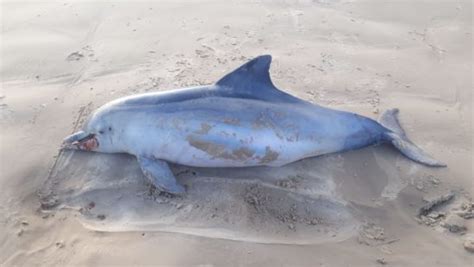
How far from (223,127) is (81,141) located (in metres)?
1.85

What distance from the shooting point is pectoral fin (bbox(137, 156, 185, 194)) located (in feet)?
18.2

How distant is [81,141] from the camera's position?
20.4 feet

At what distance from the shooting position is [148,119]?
579cm

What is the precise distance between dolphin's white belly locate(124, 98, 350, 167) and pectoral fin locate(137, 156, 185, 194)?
103 mm

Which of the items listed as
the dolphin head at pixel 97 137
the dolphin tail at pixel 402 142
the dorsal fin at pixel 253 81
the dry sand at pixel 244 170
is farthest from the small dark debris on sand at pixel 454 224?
the dolphin head at pixel 97 137

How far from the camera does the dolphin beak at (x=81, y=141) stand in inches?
243

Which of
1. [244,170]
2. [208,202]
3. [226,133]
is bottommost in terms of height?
[208,202]

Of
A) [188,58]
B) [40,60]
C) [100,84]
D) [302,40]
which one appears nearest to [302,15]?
[302,40]

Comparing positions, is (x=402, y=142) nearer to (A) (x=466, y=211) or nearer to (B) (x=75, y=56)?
(A) (x=466, y=211)

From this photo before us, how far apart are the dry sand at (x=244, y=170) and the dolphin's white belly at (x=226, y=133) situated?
0.84ft

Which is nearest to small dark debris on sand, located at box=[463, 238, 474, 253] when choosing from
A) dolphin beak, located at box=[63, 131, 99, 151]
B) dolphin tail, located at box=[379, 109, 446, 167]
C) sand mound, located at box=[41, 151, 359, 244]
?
sand mound, located at box=[41, 151, 359, 244]

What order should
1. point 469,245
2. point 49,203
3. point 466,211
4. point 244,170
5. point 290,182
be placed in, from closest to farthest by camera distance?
point 469,245 < point 466,211 < point 49,203 < point 290,182 < point 244,170

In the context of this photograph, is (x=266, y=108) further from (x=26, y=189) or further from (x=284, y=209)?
(x=26, y=189)

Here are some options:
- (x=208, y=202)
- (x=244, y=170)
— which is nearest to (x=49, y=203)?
(x=208, y=202)
